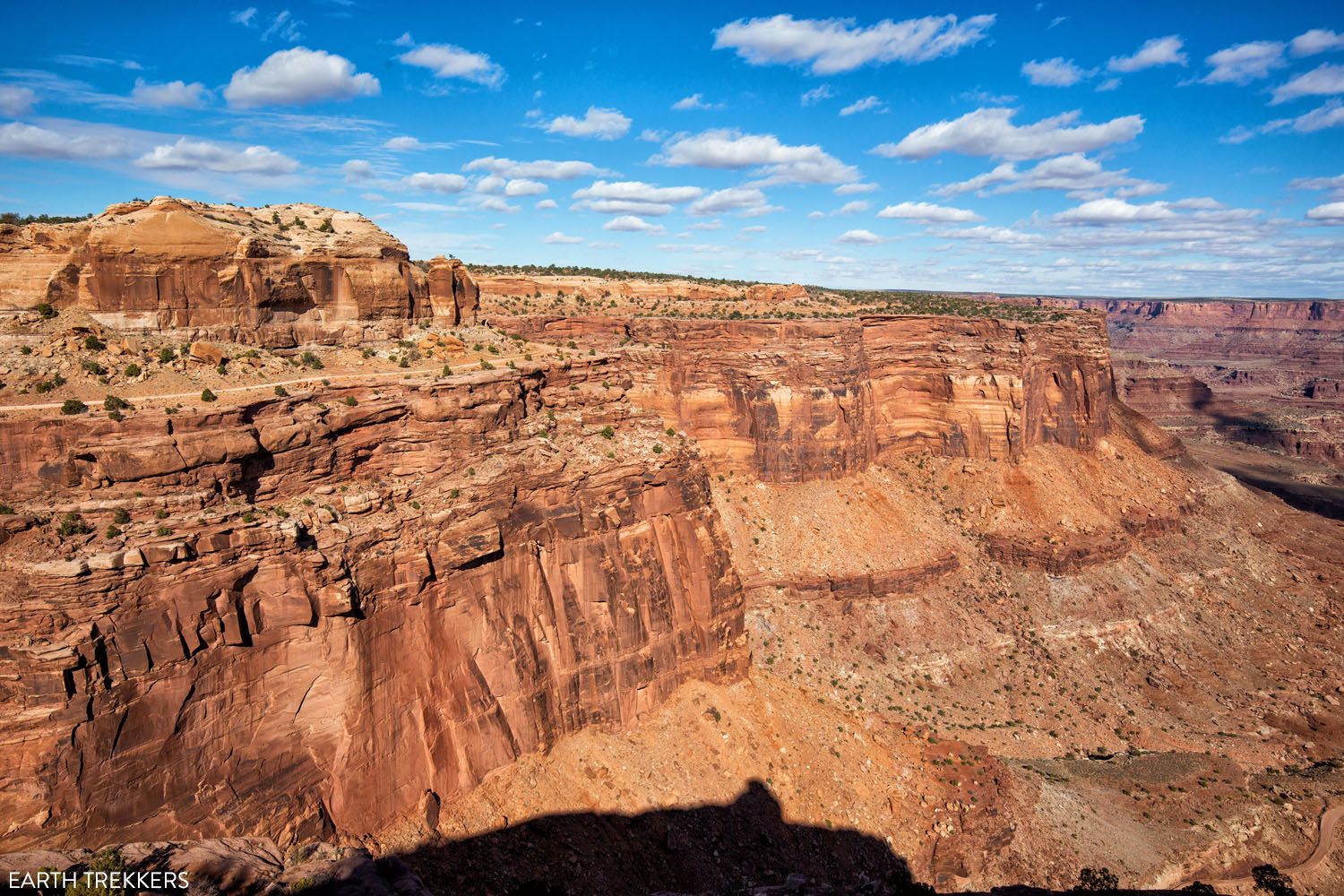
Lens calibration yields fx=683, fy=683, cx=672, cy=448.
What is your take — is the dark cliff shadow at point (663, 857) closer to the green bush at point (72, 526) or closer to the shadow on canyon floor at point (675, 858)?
the shadow on canyon floor at point (675, 858)

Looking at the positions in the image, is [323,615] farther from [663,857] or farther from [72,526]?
[663,857]

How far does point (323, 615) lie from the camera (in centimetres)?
2427

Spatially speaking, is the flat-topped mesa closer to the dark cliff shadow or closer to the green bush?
the green bush

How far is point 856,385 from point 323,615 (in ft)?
143

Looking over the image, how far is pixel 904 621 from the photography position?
155 ft

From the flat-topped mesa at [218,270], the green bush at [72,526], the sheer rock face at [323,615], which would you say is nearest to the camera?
the sheer rock face at [323,615]

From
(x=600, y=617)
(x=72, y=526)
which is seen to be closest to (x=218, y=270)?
(x=72, y=526)

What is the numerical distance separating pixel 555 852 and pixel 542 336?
35082 mm

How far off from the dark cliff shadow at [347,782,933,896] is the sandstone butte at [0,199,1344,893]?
0.60 ft

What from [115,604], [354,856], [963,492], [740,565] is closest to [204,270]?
[115,604]

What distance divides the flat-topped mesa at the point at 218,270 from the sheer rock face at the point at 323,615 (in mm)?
6908

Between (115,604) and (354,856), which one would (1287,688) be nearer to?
(354,856)

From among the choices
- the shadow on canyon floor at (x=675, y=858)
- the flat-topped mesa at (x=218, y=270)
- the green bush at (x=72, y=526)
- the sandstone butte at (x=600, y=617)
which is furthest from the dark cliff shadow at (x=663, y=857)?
the flat-topped mesa at (x=218, y=270)

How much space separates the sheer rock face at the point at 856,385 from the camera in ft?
172
